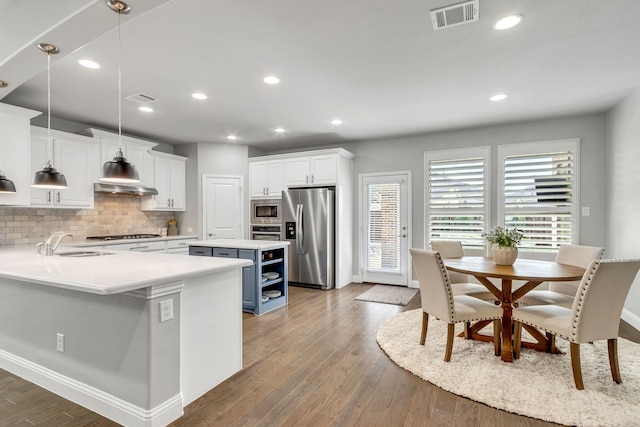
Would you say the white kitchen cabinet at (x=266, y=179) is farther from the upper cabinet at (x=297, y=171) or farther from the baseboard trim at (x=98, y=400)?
the baseboard trim at (x=98, y=400)

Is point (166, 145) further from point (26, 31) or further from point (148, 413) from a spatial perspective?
point (148, 413)

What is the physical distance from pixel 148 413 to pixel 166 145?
5.31m

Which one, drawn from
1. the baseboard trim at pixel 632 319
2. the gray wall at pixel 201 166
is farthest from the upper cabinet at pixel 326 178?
the baseboard trim at pixel 632 319

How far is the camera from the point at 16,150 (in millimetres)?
3750

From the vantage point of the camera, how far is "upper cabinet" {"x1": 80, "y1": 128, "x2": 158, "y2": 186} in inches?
189

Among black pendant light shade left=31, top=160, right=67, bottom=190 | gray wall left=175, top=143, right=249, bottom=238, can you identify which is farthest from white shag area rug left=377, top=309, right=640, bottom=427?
gray wall left=175, top=143, right=249, bottom=238

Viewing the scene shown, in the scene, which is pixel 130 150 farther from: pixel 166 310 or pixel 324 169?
pixel 166 310

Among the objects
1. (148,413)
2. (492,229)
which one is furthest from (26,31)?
(492,229)

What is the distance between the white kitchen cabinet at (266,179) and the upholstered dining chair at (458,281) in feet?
10.2

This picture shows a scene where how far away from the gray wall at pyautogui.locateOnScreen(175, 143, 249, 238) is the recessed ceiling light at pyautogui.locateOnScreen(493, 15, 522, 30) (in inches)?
189

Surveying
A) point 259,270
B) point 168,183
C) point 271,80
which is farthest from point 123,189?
point 271,80

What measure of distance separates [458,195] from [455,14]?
3376 millimetres

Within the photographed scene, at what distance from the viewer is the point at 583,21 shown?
2285mm

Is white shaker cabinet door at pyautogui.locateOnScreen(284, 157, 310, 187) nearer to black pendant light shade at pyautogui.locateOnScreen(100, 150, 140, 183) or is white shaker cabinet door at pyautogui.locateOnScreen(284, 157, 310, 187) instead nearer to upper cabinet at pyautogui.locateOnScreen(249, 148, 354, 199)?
upper cabinet at pyautogui.locateOnScreen(249, 148, 354, 199)
